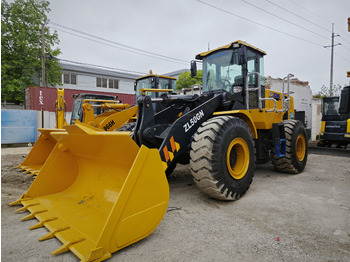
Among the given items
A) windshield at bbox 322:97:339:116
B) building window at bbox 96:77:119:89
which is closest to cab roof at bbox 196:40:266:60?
windshield at bbox 322:97:339:116

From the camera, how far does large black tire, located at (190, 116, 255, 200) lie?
302 centimetres

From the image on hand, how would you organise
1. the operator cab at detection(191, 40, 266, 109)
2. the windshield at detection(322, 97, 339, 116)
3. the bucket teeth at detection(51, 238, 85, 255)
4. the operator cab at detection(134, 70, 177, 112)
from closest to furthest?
the bucket teeth at detection(51, 238, 85, 255) < the operator cab at detection(191, 40, 266, 109) < the operator cab at detection(134, 70, 177, 112) < the windshield at detection(322, 97, 339, 116)

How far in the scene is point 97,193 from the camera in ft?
9.70

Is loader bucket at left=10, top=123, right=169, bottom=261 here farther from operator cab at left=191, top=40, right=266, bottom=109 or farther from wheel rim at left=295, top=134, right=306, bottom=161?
wheel rim at left=295, top=134, right=306, bottom=161

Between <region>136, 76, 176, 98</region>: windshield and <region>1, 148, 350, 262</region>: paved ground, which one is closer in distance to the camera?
<region>1, 148, 350, 262</region>: paved ground

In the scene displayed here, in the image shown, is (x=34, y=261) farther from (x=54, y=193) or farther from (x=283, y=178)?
(x=283, y=178)

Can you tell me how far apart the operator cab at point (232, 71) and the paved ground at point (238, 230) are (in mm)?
1901

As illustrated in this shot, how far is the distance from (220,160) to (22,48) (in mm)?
22981

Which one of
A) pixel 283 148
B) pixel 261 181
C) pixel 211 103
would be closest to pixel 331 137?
pixel 283 148

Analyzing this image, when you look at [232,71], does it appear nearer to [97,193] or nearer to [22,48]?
[97,193]

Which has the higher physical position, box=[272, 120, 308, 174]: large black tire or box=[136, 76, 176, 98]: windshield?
box=[136, 76, 176, 98]: windshield

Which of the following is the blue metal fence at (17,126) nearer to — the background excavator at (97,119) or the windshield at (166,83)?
the background excavator at (97,119)

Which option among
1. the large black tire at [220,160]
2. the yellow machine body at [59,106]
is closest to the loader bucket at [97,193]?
the large black tire at [220,160]

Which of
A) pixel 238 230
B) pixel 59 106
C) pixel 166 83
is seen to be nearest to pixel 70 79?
pixel 59 106
